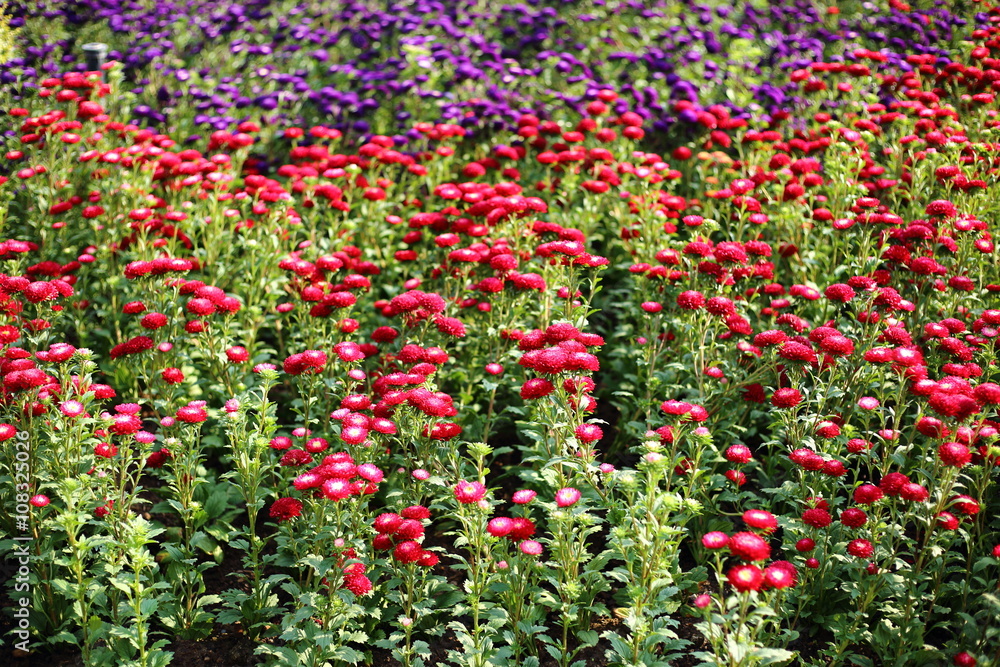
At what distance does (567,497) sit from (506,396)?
1943 mm

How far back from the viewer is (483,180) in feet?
23.5

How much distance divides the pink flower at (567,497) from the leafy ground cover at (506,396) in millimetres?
63

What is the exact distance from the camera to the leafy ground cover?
3.26 metres

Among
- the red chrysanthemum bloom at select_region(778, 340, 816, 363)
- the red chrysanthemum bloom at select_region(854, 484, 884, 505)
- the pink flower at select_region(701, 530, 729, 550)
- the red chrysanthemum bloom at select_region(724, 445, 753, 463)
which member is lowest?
the red chrysanthemum bloom at select_region(724, 445, 753, 463)

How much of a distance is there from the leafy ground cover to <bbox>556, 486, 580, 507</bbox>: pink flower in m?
0.06

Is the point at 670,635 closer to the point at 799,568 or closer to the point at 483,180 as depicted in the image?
the point at 799,568

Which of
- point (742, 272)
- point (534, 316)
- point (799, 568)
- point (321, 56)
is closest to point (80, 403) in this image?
point (534, 316)

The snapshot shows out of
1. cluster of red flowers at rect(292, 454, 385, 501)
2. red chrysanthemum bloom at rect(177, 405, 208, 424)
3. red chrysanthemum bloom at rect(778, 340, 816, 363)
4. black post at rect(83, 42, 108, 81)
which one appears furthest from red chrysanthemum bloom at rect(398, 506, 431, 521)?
black post at rect(83, 42, 108, 81)

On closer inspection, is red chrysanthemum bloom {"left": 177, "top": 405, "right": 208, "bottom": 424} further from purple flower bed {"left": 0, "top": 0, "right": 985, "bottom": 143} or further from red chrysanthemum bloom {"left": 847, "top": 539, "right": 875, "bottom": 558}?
purple flower bed {"left": 0, "top": 0, "right": 985, "bottom": 143}

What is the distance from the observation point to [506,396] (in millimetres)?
5008

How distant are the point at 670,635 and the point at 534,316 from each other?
91.8 inches

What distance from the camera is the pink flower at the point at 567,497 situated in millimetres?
3057

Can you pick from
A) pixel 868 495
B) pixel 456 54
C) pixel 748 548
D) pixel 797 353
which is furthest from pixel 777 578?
pixel 456 54

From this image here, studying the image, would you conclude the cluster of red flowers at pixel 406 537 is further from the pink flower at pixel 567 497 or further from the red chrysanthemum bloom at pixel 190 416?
the red chrysanthemum bloom at pixel 190 416
